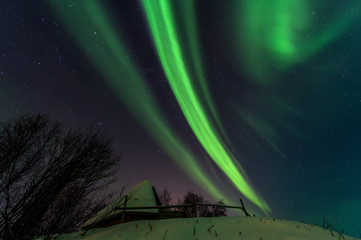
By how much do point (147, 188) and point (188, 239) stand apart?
1137cm

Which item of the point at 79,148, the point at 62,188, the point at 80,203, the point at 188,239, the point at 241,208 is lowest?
the point at 188,239

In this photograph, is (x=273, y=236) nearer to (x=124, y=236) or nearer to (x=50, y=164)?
(x=124, y=236)

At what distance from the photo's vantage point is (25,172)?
934 centimetres

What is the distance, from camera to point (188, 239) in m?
4.61

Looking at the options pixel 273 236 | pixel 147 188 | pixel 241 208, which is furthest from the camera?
pixel 147 188

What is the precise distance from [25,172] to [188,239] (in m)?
9.53

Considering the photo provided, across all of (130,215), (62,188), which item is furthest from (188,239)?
(130,215)

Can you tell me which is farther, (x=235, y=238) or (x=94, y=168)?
(x=94, y=168)

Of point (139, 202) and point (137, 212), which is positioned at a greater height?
point (139, 202)

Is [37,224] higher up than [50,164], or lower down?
lower down

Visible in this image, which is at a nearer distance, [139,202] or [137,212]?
[137,212]

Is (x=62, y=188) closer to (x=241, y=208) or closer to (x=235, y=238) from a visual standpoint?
(x=235, y=238)

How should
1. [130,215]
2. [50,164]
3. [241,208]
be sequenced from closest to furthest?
[50,164], [241,208], [130,215]

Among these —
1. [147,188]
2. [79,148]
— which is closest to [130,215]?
[147,188]
